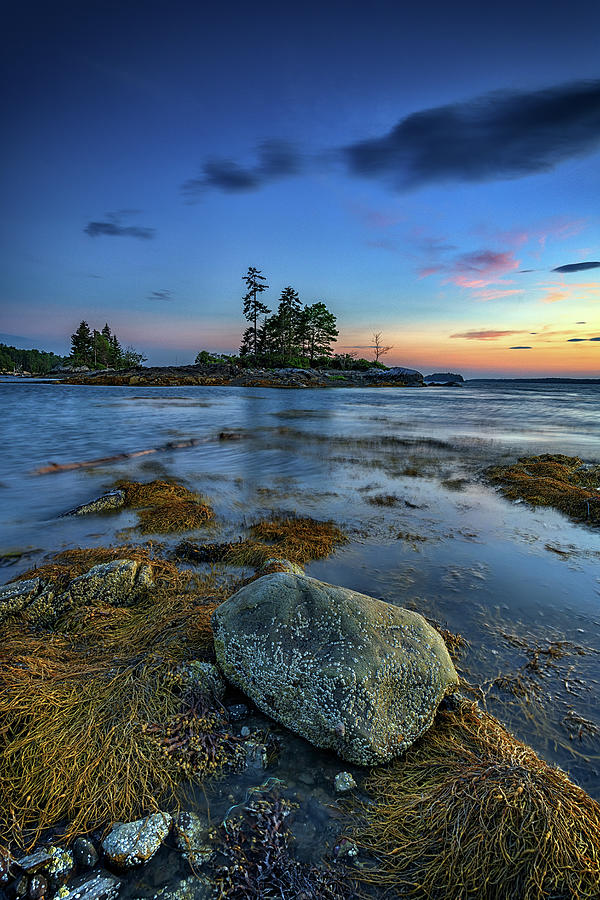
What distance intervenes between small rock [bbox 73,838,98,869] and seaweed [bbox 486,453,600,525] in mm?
7899

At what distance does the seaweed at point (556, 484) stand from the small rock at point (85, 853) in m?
7.90

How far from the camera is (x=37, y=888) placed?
1826 millimetres

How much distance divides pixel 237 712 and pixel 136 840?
93 centimetres

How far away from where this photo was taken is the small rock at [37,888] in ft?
5.94

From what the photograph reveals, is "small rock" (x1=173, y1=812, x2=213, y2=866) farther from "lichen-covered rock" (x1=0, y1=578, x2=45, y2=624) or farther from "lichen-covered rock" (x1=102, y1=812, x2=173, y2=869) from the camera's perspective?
"lichen-covered rock" (x1=0, y1=578, x2=45, y2=624)

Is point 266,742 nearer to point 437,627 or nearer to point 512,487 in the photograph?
point 437,627

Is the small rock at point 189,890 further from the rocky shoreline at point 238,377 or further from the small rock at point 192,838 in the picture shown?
the rocky shoreline at point 238,377

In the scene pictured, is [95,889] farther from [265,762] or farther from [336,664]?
[336,664]

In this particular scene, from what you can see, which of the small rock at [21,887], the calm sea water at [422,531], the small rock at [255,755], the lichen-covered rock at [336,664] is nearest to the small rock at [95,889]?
the small rock at [21,887]

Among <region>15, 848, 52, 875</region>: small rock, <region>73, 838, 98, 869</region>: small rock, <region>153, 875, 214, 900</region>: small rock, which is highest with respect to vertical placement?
A: <region>15, 848, 52, 875</region>: small rock

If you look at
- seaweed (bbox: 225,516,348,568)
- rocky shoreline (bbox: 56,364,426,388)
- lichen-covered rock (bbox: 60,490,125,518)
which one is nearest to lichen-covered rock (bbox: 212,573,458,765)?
seaweed (bbox: 225,516,348,568)

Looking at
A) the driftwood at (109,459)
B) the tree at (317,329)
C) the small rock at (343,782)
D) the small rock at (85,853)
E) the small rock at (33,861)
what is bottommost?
the driftwood at (109,459)

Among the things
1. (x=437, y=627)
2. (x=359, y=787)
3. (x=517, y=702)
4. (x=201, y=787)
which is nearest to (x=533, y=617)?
Answer: (x=437, y=627)

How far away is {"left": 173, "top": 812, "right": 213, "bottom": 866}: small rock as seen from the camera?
6.66 feet
